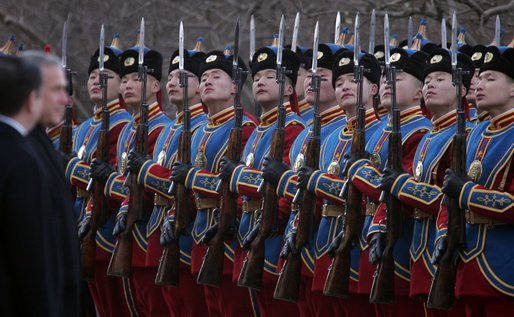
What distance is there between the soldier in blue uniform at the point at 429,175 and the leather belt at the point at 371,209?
0.75 feet

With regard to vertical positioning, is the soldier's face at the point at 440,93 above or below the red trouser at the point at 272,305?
above

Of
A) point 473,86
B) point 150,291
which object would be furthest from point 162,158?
point 473,86

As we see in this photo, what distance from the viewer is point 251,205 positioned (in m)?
11.5

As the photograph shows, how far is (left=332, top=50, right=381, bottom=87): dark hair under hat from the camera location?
433 inches

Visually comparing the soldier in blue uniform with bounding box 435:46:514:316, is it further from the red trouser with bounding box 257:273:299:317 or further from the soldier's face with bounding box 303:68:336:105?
the red trouser with bounding box 257:273:299:317

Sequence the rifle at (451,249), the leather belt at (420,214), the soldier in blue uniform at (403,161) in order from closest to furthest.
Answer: the rifle at (451,249) → the leather belt at (420,214) → the soldier in blue uniform at (403,161)

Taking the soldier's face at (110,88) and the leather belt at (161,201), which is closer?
the leather belt at (161,201)

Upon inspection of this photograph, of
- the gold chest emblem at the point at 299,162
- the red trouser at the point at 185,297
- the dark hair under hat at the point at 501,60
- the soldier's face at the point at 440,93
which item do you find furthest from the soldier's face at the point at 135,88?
the dark hair under hat at the point at 501,60

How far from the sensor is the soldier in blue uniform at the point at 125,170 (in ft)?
41.0

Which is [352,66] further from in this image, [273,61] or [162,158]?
[162,158]

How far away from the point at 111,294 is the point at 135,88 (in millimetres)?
1719

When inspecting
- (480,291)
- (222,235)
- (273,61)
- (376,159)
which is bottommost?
(480,291)

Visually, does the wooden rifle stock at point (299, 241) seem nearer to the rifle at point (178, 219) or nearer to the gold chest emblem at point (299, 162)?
the gold chest emblem at point (299, 162)

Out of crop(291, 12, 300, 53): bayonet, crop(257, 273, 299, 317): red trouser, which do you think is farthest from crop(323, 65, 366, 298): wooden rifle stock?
crop(291, 12, 300, 53): bayonet
